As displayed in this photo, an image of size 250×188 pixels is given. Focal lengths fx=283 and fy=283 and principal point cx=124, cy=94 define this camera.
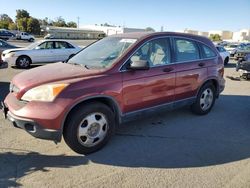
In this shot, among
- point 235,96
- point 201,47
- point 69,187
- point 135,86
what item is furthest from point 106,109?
point 235,96

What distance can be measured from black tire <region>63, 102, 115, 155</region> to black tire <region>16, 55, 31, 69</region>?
10481mm

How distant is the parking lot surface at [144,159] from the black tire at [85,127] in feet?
0.43

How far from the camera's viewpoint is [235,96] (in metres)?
8.48

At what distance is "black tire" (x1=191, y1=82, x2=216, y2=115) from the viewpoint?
611cm

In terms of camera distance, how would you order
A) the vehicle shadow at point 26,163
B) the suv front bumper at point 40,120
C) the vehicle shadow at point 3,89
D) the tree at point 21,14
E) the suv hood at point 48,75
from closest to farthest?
1. the vehicle shadow at point 26,163
2. the suv front bumper at point 40,120
3. the suv hood at point 48,75
4. the vehicle shadow at point 3,89
5. the tree at point 21,14

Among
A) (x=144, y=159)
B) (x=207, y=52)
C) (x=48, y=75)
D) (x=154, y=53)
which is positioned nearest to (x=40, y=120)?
(x=48, y=75)

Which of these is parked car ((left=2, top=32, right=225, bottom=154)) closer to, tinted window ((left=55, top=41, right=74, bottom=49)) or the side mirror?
the side mirror

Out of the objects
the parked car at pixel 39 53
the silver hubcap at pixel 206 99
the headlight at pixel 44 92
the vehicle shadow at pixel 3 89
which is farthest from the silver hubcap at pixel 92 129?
the parked car at pixel 39 53

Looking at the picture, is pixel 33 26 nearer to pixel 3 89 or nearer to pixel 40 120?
pixel 3 89

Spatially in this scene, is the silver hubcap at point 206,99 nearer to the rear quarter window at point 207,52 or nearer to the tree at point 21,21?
the rear quarter window at point 207,52

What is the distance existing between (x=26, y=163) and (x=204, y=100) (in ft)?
13.2

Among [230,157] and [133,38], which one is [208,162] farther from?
[133,38]

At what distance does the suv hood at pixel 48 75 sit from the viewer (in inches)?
157

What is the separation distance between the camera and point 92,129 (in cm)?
421
